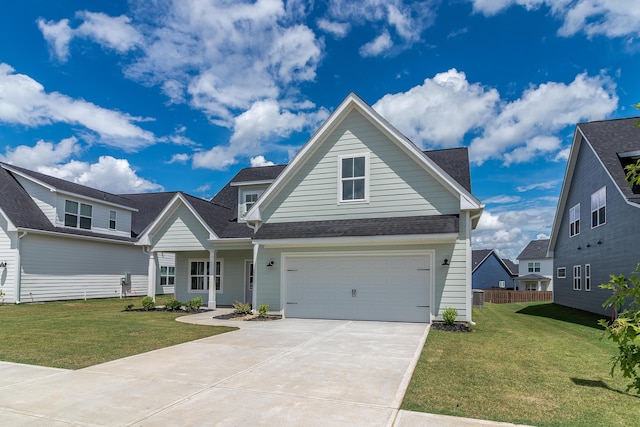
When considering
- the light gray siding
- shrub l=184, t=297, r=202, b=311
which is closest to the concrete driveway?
shrub l=184, t=297, r=202, b=311

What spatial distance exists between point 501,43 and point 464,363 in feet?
44.4

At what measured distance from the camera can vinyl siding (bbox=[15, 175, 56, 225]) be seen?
69.6 feet

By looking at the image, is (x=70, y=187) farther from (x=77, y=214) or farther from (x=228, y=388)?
(x=228, y=388)

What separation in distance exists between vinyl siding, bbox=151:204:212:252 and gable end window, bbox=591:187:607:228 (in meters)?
17.3

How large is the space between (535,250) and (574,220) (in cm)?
3373

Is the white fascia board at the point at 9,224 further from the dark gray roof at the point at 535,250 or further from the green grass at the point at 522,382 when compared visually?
the dark gray roof at the point at 535,250

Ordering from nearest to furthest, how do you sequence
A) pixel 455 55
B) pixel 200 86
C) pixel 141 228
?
pixel 455 55 → pixel 200 86 → pixel 141 228

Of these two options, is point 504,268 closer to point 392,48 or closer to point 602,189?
point 602,189

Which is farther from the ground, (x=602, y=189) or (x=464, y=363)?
(x=602, y=189)

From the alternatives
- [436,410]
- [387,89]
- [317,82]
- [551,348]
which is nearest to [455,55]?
[387,89]

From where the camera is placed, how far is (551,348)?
30.9 feet

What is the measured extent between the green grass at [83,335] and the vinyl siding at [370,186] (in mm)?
5318

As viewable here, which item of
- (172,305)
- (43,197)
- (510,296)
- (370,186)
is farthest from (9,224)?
(510,296)

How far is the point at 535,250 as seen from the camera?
5100 cm
